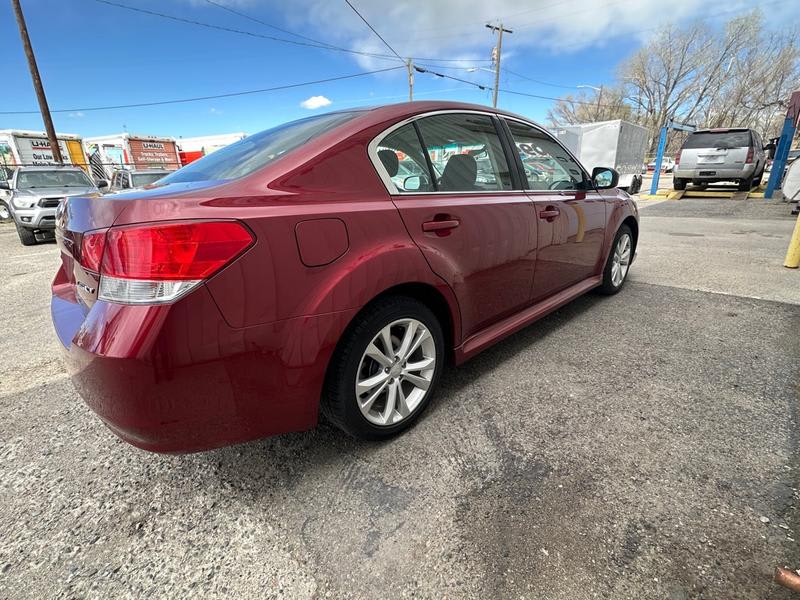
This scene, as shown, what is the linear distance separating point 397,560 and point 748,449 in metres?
1.67

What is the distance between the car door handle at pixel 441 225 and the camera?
6.25 ft

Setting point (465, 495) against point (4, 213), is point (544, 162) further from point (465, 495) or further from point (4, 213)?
point (4, 213)

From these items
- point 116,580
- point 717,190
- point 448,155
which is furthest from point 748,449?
point 717,190

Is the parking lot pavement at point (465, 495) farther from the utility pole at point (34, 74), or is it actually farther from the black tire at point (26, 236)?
the utility pole at point (34, 74)

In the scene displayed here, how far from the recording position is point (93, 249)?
54.1 inches

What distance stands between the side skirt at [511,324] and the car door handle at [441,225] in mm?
671

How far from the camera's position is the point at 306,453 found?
6.39ft

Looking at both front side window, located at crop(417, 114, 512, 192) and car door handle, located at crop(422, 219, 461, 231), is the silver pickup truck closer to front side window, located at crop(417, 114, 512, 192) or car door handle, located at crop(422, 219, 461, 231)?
front side window, located at crop(417, 114, 512, 192)

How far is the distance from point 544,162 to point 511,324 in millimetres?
1232

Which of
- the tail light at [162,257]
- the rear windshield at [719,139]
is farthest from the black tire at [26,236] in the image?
the rear windshield at [719,139]

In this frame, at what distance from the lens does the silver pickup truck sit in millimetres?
7926

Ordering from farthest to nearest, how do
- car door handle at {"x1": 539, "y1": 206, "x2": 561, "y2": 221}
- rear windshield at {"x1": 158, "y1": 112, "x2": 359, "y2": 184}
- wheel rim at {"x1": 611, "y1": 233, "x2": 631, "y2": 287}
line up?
wheel rim at {"x1": 611, "y1": 233, "x2": 631, "y2": 287} → car door handle at {"x1": 539, "y1": 206, "x2": 561, "y2": 221} → rear windshield at {"x1": 158, "y1": 112, "x2": 359, "y2": 184}

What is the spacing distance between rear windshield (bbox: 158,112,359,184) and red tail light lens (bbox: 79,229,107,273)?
52cm

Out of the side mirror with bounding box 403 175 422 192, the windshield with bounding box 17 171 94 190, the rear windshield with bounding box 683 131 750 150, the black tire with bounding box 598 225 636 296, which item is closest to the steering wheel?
the black tire with bounding box 598 225 636 296
